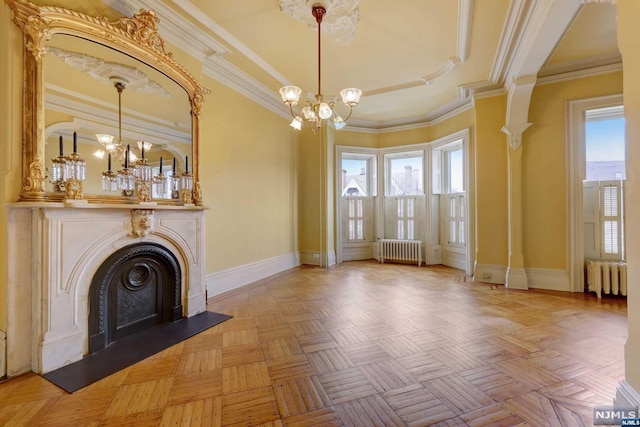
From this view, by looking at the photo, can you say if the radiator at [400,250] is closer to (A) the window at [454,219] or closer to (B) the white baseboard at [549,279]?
(A) the window at [454,219]

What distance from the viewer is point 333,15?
2887 millimetres

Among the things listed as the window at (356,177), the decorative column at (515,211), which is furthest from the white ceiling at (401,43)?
the window at (356,177)

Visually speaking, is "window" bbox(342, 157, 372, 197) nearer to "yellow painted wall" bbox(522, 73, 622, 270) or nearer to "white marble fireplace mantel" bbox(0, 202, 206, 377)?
"yellow painted wall" bbox(522, 73, 622, 270)

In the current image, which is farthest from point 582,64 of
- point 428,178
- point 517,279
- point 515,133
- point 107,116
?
point 107,116

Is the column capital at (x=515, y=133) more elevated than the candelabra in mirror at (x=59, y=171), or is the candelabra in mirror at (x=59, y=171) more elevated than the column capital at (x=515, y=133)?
the column capital at (x=515, y=133)

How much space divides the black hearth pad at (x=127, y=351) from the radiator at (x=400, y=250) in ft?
13.9

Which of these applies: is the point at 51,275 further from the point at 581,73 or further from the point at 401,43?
the point at 581,73

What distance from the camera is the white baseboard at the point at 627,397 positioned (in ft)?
4.50

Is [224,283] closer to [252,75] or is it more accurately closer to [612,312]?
[252,75]

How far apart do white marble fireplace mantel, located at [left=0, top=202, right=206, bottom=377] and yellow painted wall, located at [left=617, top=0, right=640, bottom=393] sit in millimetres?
3460

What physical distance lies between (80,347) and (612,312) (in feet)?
17.6

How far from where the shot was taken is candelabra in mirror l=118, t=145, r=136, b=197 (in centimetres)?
250

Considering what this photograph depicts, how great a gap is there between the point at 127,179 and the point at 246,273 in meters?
2.34

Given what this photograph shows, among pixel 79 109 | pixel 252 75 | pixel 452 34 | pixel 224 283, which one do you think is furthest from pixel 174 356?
pixel 452 34
